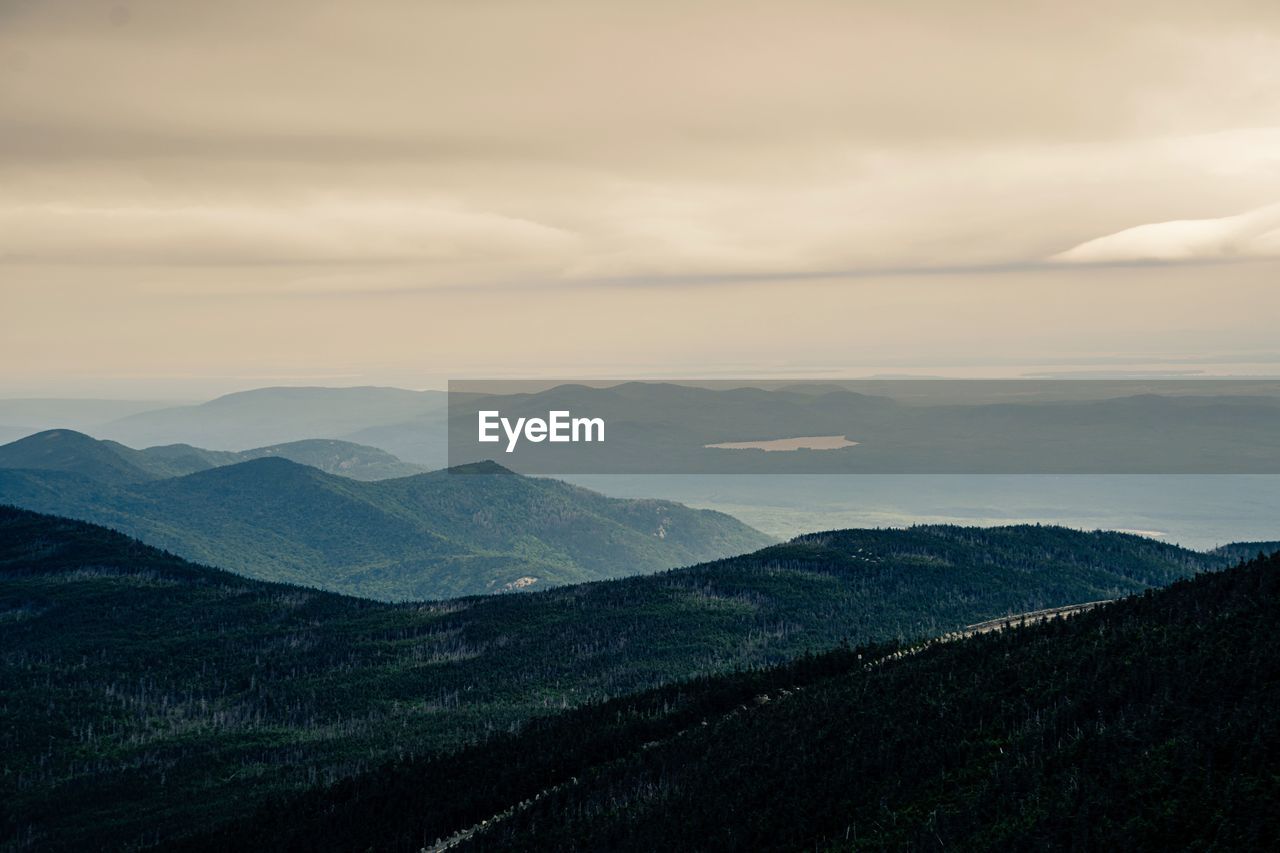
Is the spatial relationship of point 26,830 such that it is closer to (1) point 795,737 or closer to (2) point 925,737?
(1) point 795,737

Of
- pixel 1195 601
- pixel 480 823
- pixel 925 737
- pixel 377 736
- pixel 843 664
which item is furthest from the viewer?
pixel 377 736

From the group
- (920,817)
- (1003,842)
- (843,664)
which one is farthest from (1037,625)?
(1003,842)

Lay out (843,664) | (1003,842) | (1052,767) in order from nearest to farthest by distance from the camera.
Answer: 1. (1003,842)
2. (1052,767)
3. (843,664)

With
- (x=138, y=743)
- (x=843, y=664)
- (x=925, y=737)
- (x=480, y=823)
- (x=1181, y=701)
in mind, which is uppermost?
(x=1181, y=701)

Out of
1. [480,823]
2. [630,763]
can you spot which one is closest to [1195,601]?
[630,763]

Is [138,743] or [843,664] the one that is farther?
[138,743]

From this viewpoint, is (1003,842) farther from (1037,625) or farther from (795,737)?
(1037,625)

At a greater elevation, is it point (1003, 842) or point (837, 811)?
point (1003, 842)
